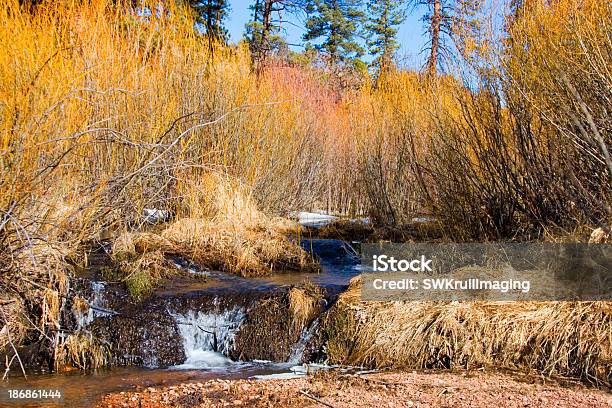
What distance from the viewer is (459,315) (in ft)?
15.9

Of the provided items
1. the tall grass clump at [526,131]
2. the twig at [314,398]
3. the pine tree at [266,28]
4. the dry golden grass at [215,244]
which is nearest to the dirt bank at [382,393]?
the twig at [314,398]

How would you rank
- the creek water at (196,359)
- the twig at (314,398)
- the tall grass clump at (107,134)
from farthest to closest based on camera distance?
1. the tall grass clump at (107,134)
2. the creek water at (196,359)
3. the twig at (314,398)

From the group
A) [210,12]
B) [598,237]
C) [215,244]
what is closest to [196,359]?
[215,244]

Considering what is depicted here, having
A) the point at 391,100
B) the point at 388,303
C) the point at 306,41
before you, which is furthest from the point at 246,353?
the point at 306,41

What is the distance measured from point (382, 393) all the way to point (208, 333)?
2.34 meters

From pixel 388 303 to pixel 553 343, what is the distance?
1.37 meters

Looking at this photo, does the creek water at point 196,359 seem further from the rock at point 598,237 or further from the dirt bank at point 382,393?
the rock at point 598,237

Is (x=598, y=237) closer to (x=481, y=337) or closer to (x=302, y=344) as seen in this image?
(x=481, y=337)

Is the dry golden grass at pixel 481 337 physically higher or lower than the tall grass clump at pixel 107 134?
lower
